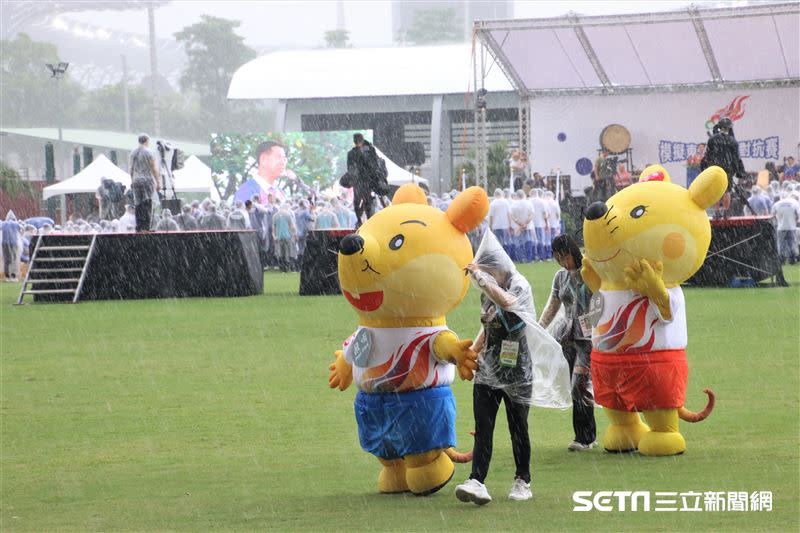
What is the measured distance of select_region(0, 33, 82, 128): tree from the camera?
4469 inches

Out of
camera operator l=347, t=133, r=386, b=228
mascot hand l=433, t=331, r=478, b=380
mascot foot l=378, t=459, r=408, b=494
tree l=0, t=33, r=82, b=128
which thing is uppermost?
tree l=0, t=33, r=82, b=128

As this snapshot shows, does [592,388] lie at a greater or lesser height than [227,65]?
lesser

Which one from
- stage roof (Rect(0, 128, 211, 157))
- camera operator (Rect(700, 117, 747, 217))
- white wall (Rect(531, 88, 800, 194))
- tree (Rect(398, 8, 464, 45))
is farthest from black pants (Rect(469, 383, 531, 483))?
tree (Rect(398, 8, 464, 45))

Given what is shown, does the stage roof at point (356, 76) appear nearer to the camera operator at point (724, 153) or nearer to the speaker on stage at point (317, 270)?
the speaker on stage at point (317, 270)

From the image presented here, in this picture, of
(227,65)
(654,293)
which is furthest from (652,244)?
(227,65)

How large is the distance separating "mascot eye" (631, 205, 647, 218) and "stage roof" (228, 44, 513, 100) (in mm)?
47469

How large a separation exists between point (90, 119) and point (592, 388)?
11858 cm

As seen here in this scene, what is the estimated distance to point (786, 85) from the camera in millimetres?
38469

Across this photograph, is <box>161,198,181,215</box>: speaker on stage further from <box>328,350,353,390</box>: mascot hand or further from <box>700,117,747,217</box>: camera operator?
<box>328,350,353,390</box>: mascot hand

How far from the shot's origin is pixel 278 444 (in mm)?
10805

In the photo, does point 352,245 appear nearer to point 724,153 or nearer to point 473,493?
point 473,493

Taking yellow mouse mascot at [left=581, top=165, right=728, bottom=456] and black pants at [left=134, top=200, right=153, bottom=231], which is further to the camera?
black pants at [left=134, top=200, right=153, bottom=231]

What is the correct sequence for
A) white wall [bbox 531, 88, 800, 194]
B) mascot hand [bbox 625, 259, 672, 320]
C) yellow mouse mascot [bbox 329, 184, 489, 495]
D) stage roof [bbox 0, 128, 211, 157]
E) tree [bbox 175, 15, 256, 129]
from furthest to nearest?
tree [bbox 175, 15, 256, 129], stage roof [bbox 0, 128, 211, 157], white wall [bbox 531, 88, 800, 194], mascot hand [bbox 625, 259, 672, 320], yellow mouse mascot [bbox 329, 184, 489, 495]

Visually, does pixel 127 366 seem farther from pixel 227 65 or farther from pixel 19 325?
pixel 227 65
